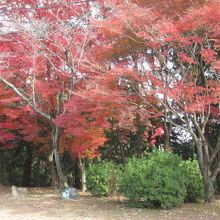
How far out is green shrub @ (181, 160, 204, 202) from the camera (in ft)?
34.3

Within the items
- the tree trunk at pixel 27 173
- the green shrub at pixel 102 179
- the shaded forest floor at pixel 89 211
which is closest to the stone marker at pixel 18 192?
the shaded forest floor at pixel 89 211

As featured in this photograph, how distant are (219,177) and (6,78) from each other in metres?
9.31

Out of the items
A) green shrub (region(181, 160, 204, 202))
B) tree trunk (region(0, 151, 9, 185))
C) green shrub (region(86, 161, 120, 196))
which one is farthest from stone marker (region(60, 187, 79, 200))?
tree trunk (region(0, 151, 9, 185))

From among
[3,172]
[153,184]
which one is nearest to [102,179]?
[153,184]

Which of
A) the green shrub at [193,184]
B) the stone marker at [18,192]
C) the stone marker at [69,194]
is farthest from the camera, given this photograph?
the stone marker at [18,192]

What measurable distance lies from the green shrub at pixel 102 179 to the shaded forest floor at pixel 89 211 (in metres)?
0.71

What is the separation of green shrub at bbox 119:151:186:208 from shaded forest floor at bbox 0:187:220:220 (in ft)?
0.85

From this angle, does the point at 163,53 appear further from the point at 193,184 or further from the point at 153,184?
the point at 193,184

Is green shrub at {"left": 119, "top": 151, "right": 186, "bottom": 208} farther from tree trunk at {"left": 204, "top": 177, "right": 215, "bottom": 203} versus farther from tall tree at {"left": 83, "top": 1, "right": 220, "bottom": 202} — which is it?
tall tree at {"left": 83, "top": 1, "right": 220, "bottom": 202}

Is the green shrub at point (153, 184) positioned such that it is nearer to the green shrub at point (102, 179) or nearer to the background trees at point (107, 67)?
the background trees at point (107, 67)

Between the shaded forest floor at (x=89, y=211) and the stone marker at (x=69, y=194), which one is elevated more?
the stone marker at (x=69, y=194)

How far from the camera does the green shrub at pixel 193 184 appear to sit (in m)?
10.4

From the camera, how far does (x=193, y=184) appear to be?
34.3 feet

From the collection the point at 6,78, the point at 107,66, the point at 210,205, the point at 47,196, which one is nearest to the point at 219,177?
the point at 210,205
